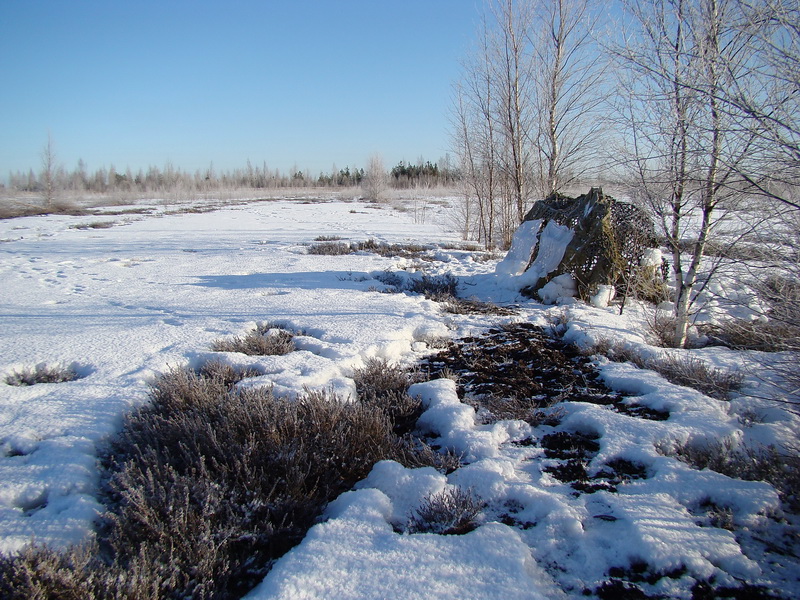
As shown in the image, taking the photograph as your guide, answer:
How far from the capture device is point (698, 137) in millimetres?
2869

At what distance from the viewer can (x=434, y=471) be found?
2.17 meters

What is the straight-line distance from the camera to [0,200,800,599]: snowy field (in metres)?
1.57

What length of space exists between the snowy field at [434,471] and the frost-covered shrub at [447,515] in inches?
2.5

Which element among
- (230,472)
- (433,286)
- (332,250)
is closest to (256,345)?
(230,472)

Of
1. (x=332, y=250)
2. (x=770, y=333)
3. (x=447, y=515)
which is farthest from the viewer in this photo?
(x=332, y=250)

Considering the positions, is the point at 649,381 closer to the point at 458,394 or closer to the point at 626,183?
the point at 458,394

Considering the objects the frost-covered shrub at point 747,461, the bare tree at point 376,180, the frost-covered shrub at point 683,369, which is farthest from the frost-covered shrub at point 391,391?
the bare tree at point 376,180

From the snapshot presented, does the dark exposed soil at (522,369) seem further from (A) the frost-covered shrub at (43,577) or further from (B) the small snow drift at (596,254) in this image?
(A) the frost-covered shrub at (43,577)

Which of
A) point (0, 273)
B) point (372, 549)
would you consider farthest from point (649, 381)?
point (0, 273)

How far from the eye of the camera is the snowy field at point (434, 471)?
1.57 m

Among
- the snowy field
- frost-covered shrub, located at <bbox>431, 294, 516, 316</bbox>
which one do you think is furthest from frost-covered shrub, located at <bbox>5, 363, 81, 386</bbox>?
frost-covered shrub, located at <bbox>431, 294, 516, 316</bbox>

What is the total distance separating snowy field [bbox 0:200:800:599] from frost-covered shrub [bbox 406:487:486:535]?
0.21 ft

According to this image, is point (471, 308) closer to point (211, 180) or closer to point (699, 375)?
point (699, 375)

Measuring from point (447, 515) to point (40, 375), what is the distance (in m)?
3.45
